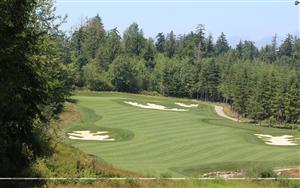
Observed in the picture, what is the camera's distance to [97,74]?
111188mm

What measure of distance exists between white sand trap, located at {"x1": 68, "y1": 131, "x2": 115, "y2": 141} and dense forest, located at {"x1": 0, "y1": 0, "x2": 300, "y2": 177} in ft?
18.4

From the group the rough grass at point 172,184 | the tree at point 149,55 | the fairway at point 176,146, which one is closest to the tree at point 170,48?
the tree at point 149,55

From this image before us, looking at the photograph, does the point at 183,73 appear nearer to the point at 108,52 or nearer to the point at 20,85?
the point at 108,52

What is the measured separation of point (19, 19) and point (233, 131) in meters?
45.0

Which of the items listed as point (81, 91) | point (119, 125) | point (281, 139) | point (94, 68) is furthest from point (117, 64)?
point (281, 139)

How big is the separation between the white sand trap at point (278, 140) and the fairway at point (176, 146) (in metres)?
1.26

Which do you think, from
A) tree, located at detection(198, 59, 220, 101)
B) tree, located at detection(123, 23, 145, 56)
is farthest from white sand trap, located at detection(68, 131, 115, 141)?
tree, located at detection(123, 23, 145, 56)

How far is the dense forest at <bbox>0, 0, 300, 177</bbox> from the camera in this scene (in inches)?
562

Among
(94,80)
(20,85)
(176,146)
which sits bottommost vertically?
(176,146)

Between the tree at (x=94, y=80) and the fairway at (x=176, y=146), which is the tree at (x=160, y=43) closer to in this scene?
the tree at (x=94, y=80)

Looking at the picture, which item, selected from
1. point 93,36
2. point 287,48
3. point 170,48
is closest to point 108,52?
point 93,36

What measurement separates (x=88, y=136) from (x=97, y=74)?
62540 millimetres

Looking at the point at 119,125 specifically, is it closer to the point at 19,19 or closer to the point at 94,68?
the point at 19,19

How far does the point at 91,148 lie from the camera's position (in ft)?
140
